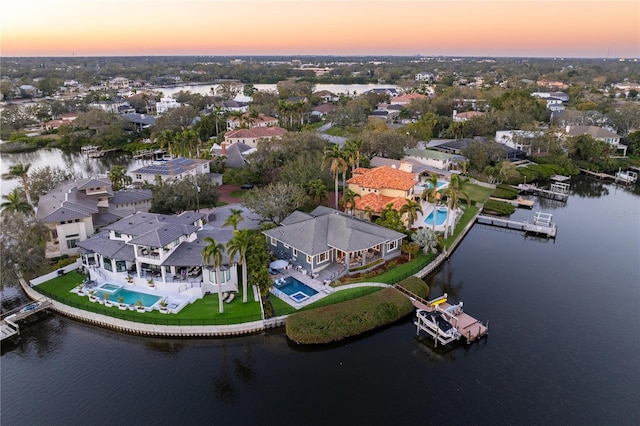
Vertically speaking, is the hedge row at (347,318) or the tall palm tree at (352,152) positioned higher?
the tall palm tree at (352,152)

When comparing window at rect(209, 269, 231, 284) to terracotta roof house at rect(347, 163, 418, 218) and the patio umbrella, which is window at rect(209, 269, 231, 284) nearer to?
the patio umbrella

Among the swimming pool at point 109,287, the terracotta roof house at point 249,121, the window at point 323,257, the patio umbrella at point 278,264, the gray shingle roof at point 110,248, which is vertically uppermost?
the terracotta roof house at point 249,121

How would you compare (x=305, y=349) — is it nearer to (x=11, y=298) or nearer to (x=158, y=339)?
(x=158, y=339)

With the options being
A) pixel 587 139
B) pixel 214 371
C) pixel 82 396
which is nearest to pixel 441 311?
pixel 214 371

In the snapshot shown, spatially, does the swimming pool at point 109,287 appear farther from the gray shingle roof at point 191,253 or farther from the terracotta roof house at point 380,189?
the terracotta roof house at point 380,189

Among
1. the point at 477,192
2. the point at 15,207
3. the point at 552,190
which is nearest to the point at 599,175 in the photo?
the point at 552,190

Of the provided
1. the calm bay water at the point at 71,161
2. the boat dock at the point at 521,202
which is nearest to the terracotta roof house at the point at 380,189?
the boat dock at the point at 521,202

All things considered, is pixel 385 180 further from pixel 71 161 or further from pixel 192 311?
pixel 71 161
